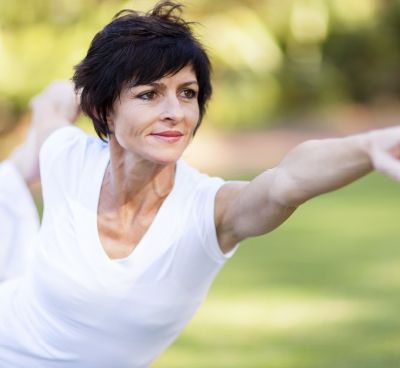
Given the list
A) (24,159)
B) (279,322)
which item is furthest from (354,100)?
(24,159)

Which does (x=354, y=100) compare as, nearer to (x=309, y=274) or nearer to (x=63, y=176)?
(x=309, y=274)

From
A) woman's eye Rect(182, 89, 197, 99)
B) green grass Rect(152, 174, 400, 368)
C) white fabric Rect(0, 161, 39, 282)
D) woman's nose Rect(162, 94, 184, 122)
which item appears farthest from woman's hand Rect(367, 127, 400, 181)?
green grass Rect(152, 174, 400, 368)

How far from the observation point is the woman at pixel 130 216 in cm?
Answer: 373

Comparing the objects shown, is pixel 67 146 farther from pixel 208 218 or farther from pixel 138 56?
pixel 208 218

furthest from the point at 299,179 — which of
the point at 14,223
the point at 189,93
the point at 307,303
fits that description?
the point at 307,303

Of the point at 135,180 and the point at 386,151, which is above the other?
the point at 135,180

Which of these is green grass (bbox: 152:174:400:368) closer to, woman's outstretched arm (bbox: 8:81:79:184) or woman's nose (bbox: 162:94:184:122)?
woman's outstretched arm (bbox: 8:81:79:184)

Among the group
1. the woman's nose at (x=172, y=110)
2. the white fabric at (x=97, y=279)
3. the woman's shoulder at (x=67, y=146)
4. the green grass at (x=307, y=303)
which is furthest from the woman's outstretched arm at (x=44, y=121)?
the green grass at (x=307, y=303)

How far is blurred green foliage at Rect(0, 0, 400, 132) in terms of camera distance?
1847cm

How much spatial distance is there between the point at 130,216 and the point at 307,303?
4633 mm

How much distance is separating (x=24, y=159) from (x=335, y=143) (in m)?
1.92

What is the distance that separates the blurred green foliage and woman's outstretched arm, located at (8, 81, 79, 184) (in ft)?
42.5

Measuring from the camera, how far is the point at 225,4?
21.6m

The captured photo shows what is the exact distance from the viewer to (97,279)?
393 centimetres
